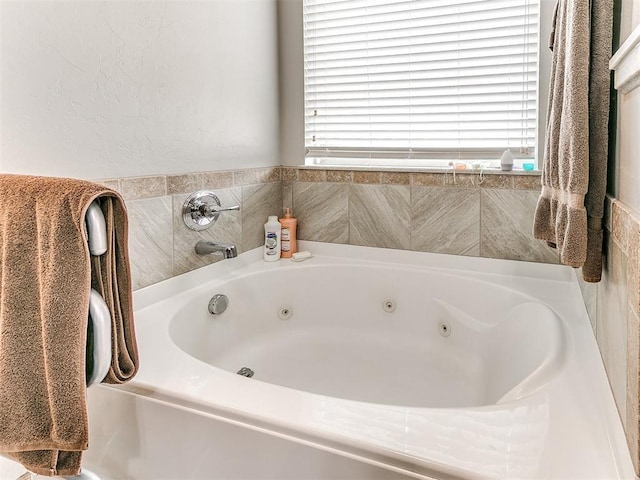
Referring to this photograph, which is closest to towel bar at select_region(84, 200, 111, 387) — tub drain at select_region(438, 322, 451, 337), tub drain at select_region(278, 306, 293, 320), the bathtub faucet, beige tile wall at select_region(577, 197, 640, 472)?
beige tile wall at select_region(577, 197, 640, 472)

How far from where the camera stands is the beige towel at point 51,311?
842 millimetres

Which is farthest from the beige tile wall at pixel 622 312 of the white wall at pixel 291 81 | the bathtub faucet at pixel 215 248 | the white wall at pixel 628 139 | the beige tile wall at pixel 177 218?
the white wall at pixel 291 81

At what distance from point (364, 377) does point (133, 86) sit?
4.53 ft

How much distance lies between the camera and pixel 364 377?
2.02 metres

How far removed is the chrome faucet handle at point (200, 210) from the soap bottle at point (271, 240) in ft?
1.21

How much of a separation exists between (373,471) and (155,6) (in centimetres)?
159

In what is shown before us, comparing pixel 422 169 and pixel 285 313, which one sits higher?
pixel 422 169

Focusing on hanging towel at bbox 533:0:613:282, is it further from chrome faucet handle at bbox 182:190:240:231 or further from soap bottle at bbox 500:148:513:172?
chrome faucet handle at bbox 182:190:240:231

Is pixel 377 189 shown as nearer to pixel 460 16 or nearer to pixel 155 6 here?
pixel 460 16

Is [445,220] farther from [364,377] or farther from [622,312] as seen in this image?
[622,312]

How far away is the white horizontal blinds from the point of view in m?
2.04

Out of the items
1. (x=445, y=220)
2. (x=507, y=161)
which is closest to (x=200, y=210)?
(x=445, y=220)

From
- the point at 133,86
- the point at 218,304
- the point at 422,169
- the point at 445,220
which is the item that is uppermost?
the point at 133,86

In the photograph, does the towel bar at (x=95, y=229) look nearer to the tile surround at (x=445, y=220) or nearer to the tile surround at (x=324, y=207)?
the tile surround at (x=324, y=207)
